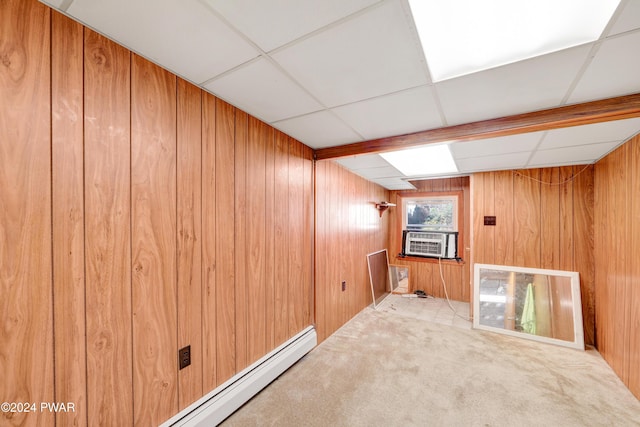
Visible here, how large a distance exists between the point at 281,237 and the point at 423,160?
194 centimetres

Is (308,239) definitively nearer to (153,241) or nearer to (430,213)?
(153,241)

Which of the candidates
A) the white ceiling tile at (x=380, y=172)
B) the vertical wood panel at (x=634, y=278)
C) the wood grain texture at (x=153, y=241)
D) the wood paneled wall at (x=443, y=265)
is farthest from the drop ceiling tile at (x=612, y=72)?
the wood paneled wall at (x=443, y=265)

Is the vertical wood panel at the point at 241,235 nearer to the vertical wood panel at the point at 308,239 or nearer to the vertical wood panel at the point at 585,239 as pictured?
the vertical wood panel at the point at 308,239

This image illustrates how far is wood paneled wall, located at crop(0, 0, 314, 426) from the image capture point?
3.06 feet

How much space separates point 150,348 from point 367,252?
316 cm

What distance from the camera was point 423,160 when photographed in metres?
2.95

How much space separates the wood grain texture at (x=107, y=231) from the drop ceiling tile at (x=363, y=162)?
2029 mm

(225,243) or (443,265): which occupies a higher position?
(225,243)

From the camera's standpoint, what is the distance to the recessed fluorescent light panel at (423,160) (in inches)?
102

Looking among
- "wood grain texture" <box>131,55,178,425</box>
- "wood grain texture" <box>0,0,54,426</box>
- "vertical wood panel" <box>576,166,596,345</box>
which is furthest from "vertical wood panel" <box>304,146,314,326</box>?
"vertical wood panel" <box>576,166,596,345</box>

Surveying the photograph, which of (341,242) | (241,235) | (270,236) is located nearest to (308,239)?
(270,236)

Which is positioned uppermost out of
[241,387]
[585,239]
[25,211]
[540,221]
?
[25,211]

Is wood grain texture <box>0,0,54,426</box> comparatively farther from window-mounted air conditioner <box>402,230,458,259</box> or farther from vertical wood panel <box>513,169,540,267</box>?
window-mounted air conditioner <box>402,230,458,259</box>

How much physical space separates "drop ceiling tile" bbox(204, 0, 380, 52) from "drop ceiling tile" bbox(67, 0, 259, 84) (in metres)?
0.07
